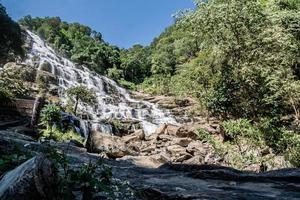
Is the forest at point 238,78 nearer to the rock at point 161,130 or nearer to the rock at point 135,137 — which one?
the rock at point 161,130

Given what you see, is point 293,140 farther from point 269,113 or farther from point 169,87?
point 169,87

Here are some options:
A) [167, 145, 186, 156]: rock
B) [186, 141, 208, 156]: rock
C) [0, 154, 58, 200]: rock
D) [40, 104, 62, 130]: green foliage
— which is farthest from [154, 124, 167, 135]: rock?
[0, 154, 58, 200]: rock

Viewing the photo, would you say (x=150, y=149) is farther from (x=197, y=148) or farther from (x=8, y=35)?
(x=8, y=35)

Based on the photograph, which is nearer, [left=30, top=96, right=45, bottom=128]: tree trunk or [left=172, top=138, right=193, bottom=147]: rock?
[left=30, top=96, right=45, bottom=128]: tree trunk

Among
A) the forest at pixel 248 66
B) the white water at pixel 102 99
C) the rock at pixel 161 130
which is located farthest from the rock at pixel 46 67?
the rock at pixel 161 130

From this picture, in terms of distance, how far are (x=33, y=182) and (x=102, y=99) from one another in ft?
131

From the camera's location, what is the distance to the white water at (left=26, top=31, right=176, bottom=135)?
39.5m

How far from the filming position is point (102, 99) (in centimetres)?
4412

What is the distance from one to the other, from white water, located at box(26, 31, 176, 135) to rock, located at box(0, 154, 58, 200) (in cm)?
2534

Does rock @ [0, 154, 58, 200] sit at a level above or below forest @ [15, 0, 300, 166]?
below

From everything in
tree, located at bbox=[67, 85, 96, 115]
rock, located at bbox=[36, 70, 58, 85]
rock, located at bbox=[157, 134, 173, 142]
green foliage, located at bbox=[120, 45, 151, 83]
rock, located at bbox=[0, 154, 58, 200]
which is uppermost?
green foliage, located at bbox=[120, 45, 151, 83]

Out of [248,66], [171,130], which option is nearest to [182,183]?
[248,66]

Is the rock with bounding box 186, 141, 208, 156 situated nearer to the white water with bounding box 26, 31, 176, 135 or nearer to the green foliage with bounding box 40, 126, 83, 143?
the white water with bounding box 26, 31, 176, 135

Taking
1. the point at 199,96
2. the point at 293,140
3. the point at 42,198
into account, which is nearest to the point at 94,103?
the point at 199,96
